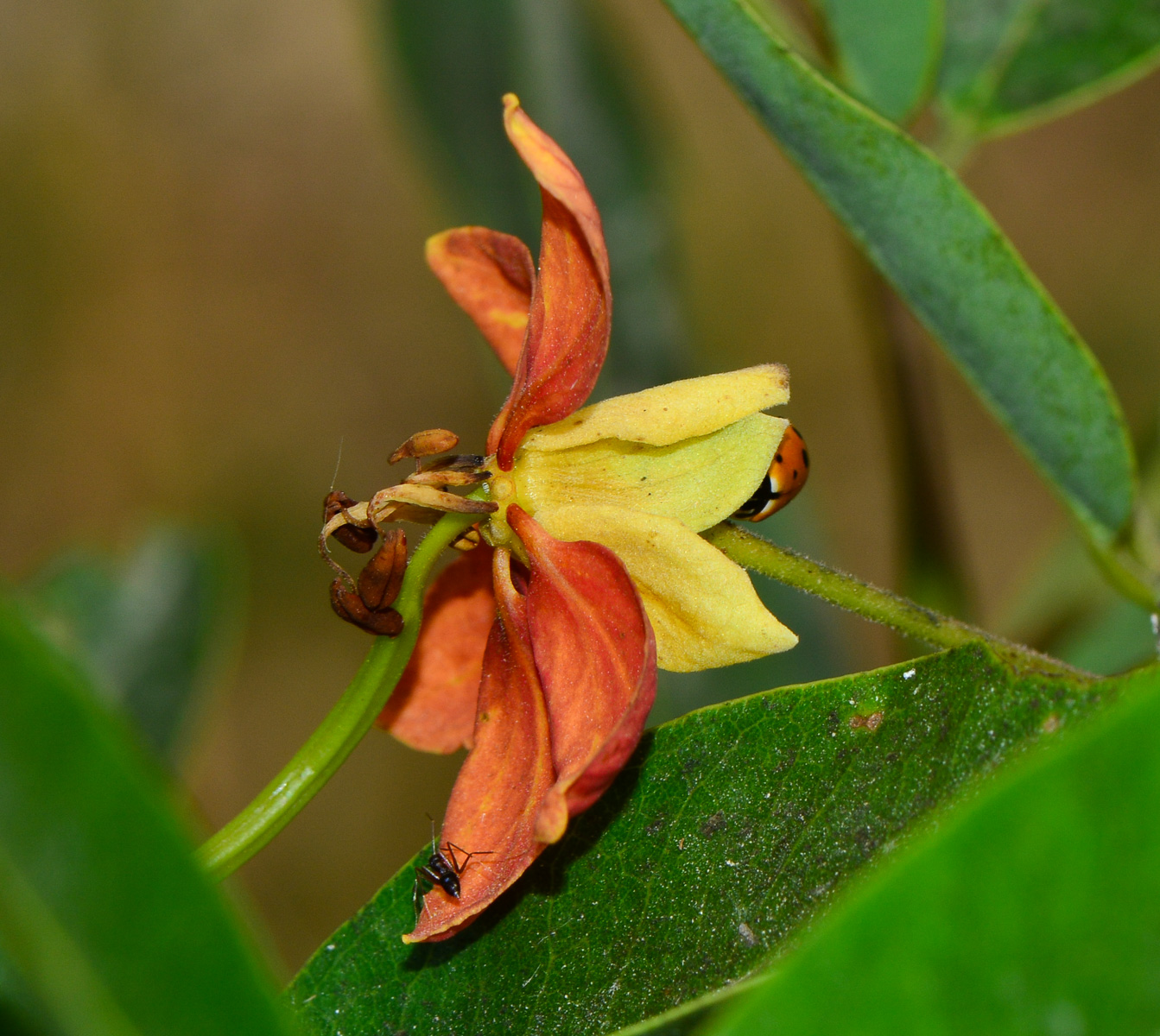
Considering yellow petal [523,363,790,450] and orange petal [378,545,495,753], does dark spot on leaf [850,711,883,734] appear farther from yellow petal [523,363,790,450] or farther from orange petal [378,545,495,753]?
orange petal [378,545,495,753]

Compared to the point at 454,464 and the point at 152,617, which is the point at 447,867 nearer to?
the point at 454,464

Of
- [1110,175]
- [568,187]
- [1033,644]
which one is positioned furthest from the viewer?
[1110,175]

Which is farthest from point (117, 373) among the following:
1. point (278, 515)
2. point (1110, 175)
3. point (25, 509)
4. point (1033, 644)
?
point (1033, 644)

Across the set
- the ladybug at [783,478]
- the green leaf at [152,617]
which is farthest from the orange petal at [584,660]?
the green leaf at [152,617]

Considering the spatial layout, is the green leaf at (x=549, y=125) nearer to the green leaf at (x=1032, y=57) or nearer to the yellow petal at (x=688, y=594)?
the green leaf at (x=1032, y=57)

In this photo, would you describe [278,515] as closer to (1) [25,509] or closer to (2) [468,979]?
(1) [25,509]

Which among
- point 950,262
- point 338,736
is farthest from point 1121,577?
point 338,736

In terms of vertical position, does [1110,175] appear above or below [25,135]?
below
